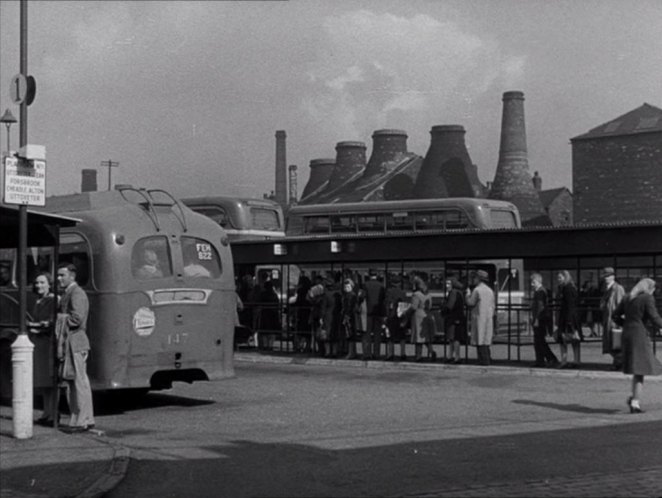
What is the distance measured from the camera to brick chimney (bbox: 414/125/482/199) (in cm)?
8088

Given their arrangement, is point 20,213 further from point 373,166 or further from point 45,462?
point 373,166

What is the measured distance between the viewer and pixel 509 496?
26.5 feet

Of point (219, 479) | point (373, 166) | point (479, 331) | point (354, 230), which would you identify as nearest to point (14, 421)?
point (219, 479)

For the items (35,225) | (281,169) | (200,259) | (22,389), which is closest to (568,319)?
(200,259)

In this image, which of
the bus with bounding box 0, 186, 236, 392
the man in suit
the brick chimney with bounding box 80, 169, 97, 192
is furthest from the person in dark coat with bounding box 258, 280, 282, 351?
the brick chimney with bounding box 80, 169, 97, 192

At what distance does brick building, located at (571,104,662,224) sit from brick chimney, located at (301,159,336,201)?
24.9m

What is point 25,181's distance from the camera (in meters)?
11.8

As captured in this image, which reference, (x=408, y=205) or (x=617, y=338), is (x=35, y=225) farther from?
(x=408, y=205)

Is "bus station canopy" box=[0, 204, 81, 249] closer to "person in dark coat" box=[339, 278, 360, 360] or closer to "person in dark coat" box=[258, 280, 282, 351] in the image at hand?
"person in dark coat" box=[339, 278, 360, 360]

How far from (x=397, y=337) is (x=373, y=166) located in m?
57.5

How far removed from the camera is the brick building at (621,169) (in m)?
60.3

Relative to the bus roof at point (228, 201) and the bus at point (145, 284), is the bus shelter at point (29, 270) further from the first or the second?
the bus roof at point (228, 201)

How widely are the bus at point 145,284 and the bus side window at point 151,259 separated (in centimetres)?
1

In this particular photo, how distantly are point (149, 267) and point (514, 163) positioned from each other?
67.9 metres
